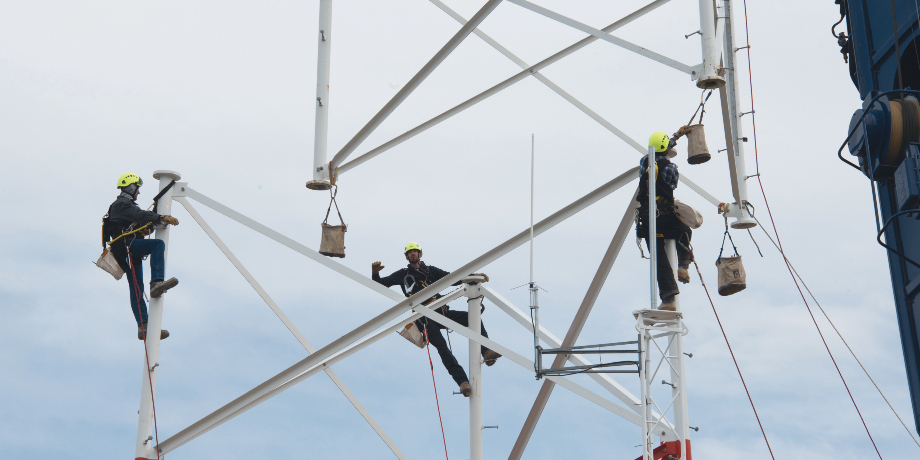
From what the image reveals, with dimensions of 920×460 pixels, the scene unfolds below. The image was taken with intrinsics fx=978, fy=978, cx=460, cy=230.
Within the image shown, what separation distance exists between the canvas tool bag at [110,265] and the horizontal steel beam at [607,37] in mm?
6579

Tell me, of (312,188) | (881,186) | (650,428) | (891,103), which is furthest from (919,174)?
(312,188)

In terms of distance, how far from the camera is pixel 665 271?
11203 mm

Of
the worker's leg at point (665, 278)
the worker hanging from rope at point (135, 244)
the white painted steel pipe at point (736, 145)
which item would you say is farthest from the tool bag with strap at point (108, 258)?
the white painted steel pipe at point (736, 145)

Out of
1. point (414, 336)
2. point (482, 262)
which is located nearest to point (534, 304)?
point (482, 262)

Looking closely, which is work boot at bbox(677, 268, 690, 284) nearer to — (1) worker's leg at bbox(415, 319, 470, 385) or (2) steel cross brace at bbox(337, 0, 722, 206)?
(2) steel cross brace at bbox(337, 0, 722, 206)

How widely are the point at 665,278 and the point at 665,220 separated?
0.74 metres

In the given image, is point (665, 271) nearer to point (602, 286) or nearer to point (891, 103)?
point (602, 286)

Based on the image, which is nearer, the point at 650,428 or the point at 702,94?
the point at 650,428

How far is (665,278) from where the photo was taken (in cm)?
1115

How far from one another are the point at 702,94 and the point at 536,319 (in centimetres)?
321

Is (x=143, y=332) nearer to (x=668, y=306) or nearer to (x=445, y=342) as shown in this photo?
(x=445, y=342)

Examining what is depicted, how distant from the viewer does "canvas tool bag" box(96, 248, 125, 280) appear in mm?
13680

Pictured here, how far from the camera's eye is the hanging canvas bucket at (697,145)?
1152cm

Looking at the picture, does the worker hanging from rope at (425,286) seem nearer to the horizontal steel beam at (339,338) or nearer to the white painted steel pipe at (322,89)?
the horizontal steel beam at (339,338)
